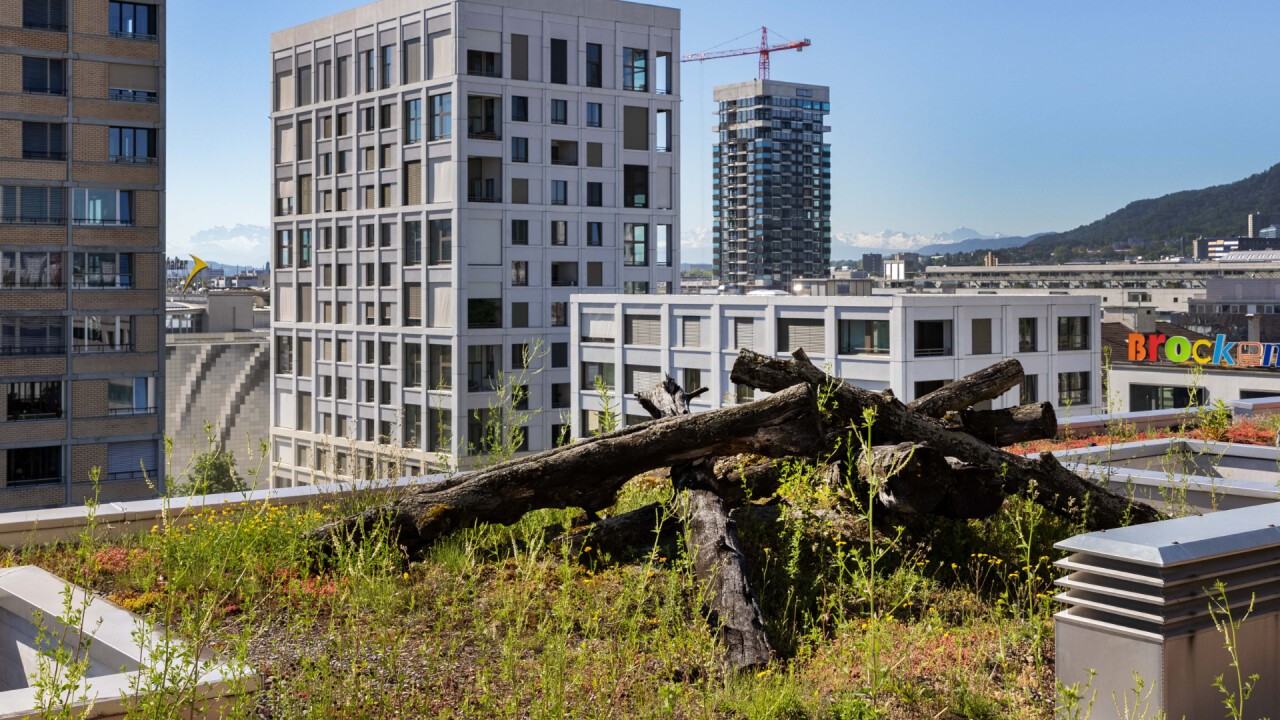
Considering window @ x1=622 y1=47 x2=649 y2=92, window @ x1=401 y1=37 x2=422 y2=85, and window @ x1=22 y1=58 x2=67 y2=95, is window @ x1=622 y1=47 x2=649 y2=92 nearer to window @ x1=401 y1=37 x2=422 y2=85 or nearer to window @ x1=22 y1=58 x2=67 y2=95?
window @ x1=401 y1=37 x2=422 y2=85

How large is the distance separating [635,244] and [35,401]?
1295 inches

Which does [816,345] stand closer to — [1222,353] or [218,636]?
[1222,353]

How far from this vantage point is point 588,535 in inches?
298

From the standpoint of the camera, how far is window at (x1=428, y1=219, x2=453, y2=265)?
63.8m

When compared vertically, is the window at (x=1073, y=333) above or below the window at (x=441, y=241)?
below

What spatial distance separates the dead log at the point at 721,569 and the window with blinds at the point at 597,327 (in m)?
56.0

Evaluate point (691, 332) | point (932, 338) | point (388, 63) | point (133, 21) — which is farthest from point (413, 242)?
point (932, 338)

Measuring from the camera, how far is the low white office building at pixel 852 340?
53.3 meters

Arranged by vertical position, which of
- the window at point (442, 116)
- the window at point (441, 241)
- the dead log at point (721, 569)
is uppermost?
the window at point (442, 116)

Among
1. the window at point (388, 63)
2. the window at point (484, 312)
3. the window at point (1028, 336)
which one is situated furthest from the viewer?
the window at point (388, 63)

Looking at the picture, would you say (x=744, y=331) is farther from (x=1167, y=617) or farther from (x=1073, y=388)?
(x=1167, y=617)

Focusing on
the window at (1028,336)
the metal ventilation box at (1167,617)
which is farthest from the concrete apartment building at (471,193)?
the metal ventilation box at (1167,617)

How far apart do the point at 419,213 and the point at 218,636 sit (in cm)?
6142

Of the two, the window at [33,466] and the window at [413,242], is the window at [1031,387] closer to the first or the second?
the window at [413,242]
